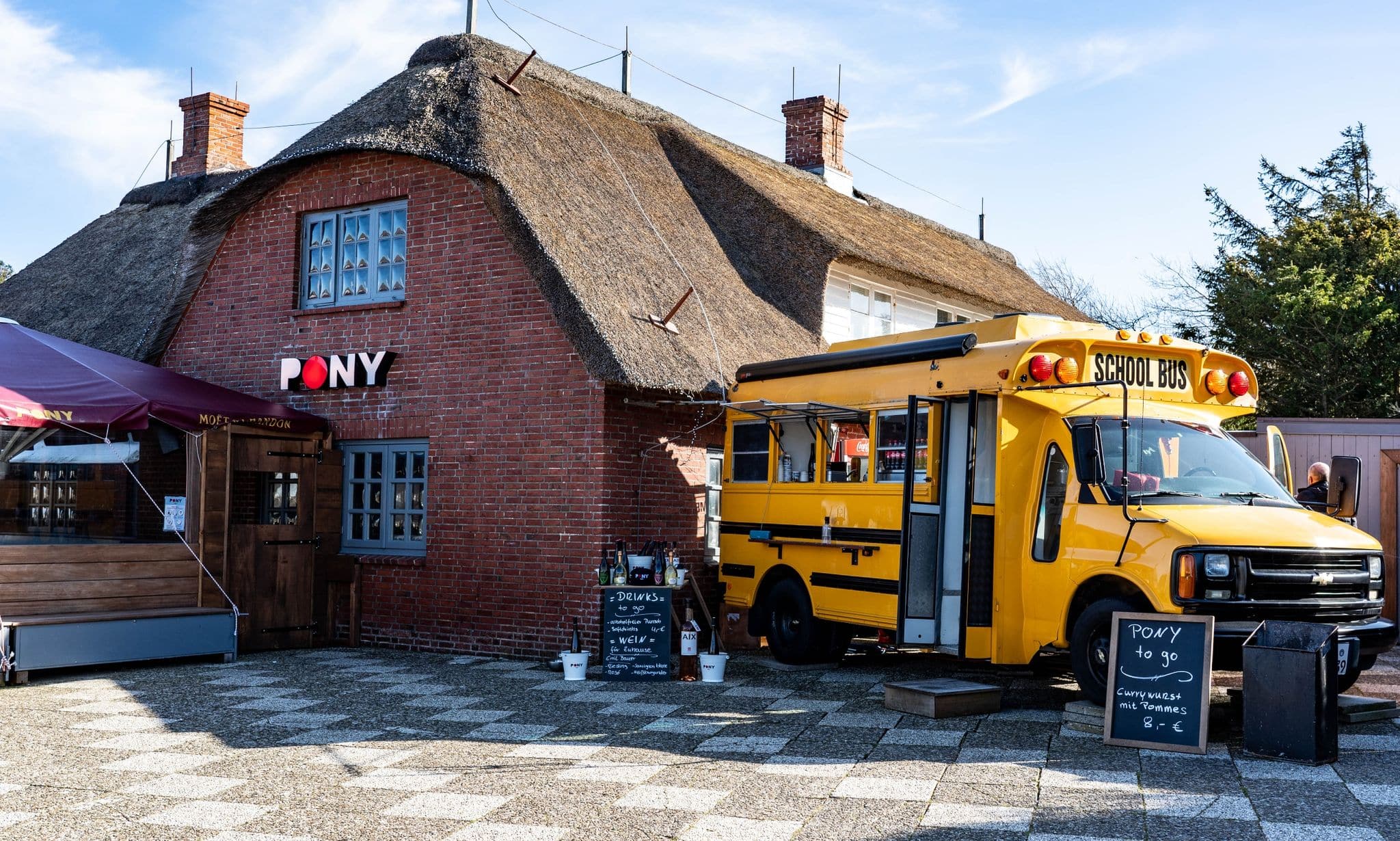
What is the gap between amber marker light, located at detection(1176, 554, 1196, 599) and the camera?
8109mm

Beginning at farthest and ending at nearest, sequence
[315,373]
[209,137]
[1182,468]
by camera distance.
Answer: [209,137], [315,373], [1182,468]

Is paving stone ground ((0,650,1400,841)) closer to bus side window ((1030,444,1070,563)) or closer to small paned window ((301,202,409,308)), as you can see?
bus side window ((1030,444,1070,563))

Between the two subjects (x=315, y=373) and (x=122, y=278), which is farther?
(x=122, y=278)

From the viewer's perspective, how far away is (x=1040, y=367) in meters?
9.21

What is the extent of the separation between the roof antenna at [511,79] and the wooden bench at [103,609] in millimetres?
5976

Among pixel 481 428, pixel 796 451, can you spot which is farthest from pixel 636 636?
pixel 481 428

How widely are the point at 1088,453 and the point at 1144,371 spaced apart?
0.98 meters

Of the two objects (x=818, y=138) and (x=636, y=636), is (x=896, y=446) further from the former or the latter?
(x=818, y=138)

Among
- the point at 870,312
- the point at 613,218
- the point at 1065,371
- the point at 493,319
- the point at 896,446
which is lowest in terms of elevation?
the point at 896,446

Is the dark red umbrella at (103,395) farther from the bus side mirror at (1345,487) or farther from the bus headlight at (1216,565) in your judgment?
the bus side mirror at (1345,487)

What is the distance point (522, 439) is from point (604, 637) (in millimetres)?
2348

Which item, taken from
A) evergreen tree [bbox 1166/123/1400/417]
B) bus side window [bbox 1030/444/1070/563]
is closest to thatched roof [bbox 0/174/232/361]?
bus side window [bbox 1030/444/1070/563]

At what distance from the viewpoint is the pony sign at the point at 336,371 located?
13.3 metres

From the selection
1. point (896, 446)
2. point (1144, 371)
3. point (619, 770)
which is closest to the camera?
point (619, 770)
